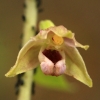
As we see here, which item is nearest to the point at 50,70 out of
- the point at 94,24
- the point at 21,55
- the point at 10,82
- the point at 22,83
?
the point at 21,55

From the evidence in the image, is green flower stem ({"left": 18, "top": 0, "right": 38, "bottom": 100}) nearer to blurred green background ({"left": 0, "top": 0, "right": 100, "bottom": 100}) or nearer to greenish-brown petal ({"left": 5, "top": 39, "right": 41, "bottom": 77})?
greenish-brown petal ({"left": 5, "top": 39, "right": 41, "bottom": 77})

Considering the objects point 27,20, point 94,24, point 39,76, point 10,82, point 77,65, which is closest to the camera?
point 77,65

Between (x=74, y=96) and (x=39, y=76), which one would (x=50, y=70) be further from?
(x=74, y=96)

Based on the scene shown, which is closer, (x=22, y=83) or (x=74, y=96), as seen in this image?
(x=22, y=83)

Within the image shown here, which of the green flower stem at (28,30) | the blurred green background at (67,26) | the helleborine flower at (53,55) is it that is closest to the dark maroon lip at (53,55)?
the helleborine flower at (53,55)

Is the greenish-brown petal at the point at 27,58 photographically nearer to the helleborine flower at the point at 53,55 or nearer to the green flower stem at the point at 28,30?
the helleborine flower at the point at 53,55

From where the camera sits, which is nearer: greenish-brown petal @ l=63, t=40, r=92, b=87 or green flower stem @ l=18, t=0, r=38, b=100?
greenish-brown petal @ l=63, t=40, r=92, b=87

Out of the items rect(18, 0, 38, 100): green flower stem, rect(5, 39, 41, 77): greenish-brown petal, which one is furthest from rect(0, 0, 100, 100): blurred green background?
rect(5, 39, 41, 77): greenish-brown petal
